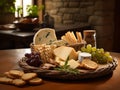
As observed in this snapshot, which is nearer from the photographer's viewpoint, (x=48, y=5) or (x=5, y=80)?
(x=5, y=80)

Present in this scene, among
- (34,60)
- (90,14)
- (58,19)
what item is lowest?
(58,19)

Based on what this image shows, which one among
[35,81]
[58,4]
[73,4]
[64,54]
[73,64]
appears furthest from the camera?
[58,4]

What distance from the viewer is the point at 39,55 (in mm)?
1479

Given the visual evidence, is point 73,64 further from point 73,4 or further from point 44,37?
point 73,4

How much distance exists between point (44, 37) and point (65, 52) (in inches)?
9.8

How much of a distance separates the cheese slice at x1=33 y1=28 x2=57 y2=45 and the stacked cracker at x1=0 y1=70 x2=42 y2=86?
37 centimetres

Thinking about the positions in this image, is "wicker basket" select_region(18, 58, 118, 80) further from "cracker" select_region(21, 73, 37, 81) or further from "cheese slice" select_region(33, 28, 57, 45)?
"cheese slice" select_region(33, 28, 57, 45)

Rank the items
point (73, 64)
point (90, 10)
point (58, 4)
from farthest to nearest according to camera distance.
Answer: point (58, 4)
point (90, 10)
point (73, 64)

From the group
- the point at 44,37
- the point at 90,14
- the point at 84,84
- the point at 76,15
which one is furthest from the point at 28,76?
the point at 76,15

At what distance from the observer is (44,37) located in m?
1.70

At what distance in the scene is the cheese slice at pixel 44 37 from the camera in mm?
1676

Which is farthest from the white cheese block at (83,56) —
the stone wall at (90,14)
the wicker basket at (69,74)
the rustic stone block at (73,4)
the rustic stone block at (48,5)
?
the rustic stone block at (48,5)

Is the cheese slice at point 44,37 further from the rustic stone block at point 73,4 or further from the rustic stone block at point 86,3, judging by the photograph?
the rustic stone block at point 73,4

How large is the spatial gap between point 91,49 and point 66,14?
3.18 m
